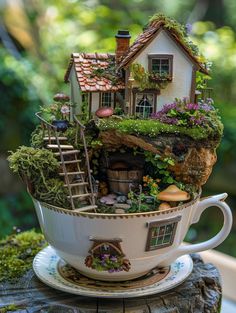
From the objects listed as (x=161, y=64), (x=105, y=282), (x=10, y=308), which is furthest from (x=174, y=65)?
(x=10, y=308)

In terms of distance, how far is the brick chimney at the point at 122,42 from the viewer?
1.21m

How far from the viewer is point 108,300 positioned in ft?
3.69

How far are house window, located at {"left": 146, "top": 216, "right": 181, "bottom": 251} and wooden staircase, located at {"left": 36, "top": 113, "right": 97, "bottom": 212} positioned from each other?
136mm

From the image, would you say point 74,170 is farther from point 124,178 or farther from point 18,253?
point 18,253

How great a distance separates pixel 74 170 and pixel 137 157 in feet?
0.52

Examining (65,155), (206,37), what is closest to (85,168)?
(65,155)

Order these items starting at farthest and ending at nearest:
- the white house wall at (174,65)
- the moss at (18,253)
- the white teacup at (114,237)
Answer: the moss at (18,253), the white house wall at (174,65), the white teacup at (114,237)

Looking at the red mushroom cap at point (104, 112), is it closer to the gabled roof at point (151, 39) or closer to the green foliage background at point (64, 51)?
the gabled roof at point (151, 39)

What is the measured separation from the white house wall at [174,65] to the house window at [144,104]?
19 mm

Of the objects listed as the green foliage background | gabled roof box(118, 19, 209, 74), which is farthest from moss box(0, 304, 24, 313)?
the green foliage background

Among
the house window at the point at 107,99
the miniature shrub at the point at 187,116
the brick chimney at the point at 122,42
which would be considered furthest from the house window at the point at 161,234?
the brick chimney at the point at 122,42

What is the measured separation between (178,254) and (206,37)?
5.67 ft

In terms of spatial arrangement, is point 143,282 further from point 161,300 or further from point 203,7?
point 203,7

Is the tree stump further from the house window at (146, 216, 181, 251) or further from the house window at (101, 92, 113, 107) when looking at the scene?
the house window at (101, 92, 113, 107)
